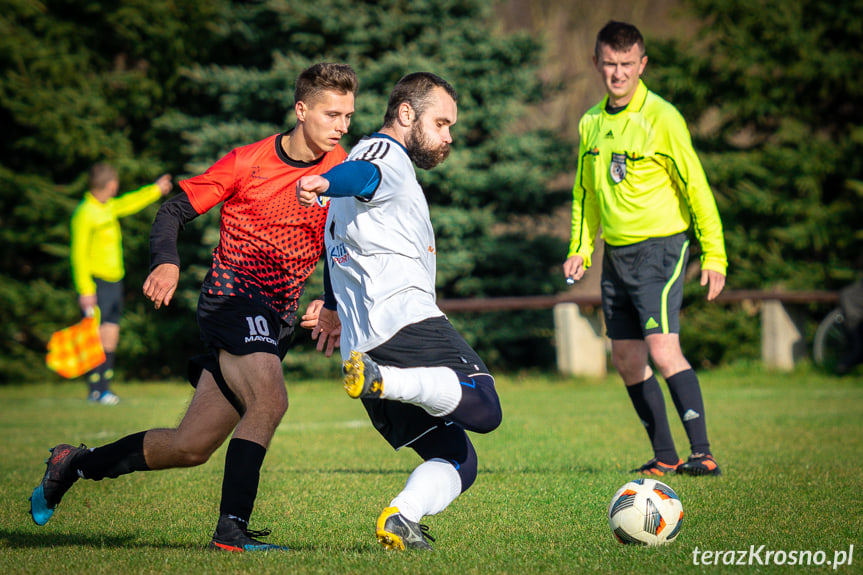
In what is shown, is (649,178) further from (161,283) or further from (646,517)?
(161,283)

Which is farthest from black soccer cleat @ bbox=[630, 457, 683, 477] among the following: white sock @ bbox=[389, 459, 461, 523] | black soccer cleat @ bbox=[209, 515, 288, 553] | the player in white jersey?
black soccer cleat @ bbox=[209, 515, 288, 553]

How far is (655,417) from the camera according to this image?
557cm

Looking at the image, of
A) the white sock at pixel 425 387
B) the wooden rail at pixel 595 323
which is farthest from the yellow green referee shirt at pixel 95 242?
the white sock at pixel 425 387

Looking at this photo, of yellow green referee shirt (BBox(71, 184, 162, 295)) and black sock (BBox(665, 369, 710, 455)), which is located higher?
yellow green referee shirt (BBox(71, 184, 162, 295))

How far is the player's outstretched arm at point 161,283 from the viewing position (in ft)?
11.5

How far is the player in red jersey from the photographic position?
3623 millimetres

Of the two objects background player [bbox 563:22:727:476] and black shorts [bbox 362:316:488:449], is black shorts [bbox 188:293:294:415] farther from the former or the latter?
background player [bbox 563:22:727:476]

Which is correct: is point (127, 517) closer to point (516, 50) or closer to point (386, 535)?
point (386, 535)

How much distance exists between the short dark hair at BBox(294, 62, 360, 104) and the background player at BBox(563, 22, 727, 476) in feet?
6.51

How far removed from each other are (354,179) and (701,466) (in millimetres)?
3229

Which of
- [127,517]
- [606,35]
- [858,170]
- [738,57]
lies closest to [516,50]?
[738,57]

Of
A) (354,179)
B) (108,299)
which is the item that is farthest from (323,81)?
(108,299)

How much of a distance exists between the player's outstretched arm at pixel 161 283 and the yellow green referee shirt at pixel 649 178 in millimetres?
3034

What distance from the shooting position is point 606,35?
5.44m
